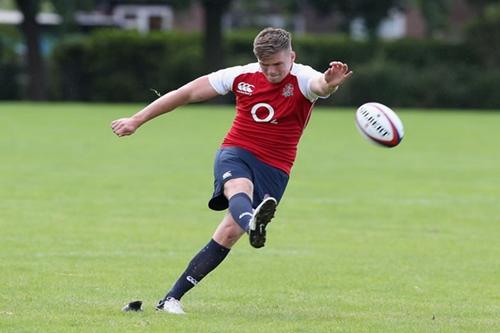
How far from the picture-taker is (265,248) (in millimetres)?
12031

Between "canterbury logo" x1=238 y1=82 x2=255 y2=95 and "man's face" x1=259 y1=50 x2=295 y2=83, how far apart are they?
171mm

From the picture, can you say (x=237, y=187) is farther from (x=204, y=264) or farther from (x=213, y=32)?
(x=213, y=32)

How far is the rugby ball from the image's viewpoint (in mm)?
8008

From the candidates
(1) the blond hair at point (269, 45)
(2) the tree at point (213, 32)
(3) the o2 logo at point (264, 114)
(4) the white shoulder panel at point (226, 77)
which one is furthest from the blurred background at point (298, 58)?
(1) the blond hair at point (269, 45)

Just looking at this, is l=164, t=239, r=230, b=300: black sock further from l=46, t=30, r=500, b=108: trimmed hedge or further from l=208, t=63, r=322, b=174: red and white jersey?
l=46, t=30, r=500, b=108: trimmed hedge

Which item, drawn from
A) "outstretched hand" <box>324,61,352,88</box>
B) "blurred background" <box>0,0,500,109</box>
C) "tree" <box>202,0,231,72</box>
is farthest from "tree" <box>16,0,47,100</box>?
"outstretched hand" <box>324,61,352,88</box>

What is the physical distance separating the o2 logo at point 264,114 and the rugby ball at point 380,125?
0.55 metres

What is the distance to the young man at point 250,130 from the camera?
7938 millimetres

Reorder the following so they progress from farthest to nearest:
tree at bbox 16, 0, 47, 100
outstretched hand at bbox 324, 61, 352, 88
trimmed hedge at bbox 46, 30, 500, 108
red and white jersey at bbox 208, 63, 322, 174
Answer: trimmed hedge at bbox 46, 30, 500, 108, tree at bbox 16, 0, 47, 100, red and white jersey at bbox 208, 63, 322, 174, outstretched hand at bbox 324, 61, 352, 88

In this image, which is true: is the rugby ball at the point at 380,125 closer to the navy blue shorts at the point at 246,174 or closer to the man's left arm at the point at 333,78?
the man's left arm at the point at 333,78

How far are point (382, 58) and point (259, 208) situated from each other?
43179 mm

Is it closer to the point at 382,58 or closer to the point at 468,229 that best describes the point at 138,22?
the point at 382,58

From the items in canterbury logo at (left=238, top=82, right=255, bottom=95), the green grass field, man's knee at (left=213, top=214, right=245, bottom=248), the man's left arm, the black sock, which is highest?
the man's left arm

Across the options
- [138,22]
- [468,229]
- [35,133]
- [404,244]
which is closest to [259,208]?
[404,244]
